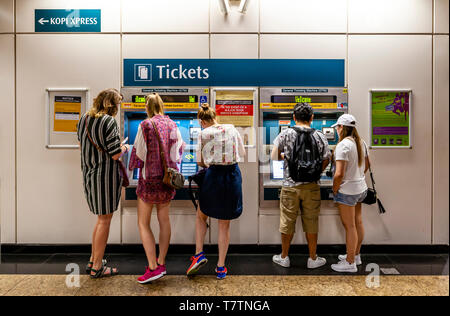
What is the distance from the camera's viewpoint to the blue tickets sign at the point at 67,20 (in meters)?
3.25

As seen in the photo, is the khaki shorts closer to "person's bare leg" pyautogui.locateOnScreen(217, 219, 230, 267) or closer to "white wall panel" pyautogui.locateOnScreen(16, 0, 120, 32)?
"person's bare leg" pyautogui.locateOnScreen(217, 219, 230, 267)

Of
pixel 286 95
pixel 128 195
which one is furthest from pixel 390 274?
pixel 128 195

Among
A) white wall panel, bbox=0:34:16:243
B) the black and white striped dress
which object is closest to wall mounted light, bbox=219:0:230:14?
the black and white striped dress

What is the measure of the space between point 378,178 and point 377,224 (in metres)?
0.51

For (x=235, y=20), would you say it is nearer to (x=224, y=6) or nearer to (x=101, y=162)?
(x=224, y=6)

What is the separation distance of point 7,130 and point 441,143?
4747mm

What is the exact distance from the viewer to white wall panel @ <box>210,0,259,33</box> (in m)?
3.25

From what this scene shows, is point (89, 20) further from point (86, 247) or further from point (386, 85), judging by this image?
point (386, 85)

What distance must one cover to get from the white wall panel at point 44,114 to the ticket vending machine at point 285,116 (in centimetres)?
165

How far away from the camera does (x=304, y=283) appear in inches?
103

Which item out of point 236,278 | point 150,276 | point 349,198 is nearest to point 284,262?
point 236,278

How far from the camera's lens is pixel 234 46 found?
3254 millimetres

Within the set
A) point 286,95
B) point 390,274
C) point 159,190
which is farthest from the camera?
point 286,95

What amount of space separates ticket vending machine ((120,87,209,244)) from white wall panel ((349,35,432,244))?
1.71 m
